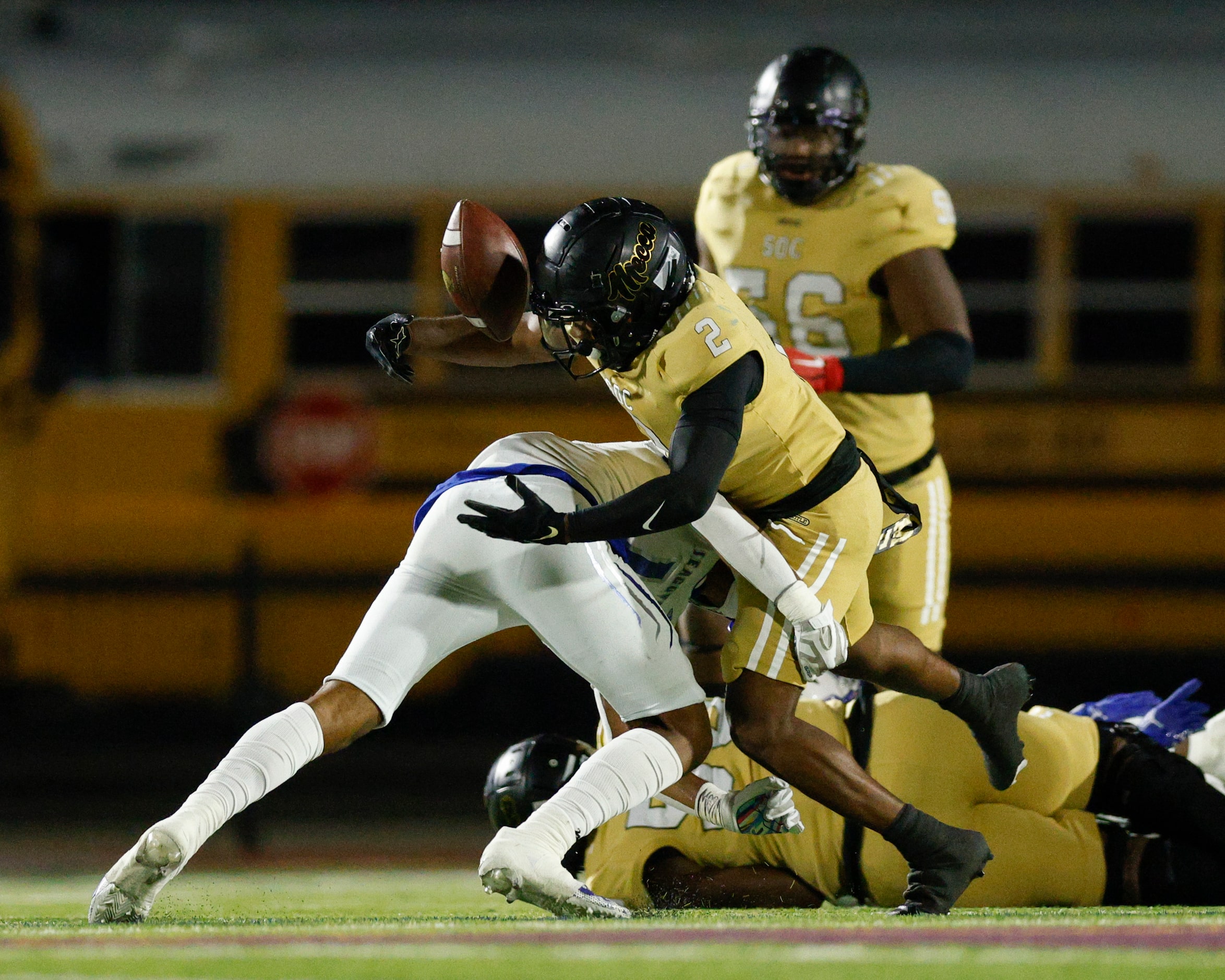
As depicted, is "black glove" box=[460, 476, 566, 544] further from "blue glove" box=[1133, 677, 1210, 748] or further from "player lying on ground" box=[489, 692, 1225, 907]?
"blue glove" box=[1133, 677, 1210, 748]

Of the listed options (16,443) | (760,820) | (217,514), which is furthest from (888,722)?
(16,443)

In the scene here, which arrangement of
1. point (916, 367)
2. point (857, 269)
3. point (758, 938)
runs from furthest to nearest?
point (857, 269), point (916, 367), point (758, 938)

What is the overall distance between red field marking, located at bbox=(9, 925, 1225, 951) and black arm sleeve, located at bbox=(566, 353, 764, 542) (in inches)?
28.3

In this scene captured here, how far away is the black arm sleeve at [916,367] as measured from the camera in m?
4.43

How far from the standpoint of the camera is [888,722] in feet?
13.6

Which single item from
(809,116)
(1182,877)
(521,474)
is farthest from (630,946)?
(809,116)

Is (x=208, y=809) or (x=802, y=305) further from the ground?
(x=802, y=305)

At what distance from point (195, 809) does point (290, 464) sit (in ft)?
18.0

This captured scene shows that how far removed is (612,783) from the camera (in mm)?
3549

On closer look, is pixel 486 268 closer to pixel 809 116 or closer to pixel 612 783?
pixel 612 783

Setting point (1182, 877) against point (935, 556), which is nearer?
point (1182, 877)

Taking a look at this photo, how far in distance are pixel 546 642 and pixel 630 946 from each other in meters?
0.84

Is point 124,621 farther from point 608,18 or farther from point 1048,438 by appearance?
point 1048,438

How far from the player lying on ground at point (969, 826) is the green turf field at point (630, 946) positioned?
0.39 feet
